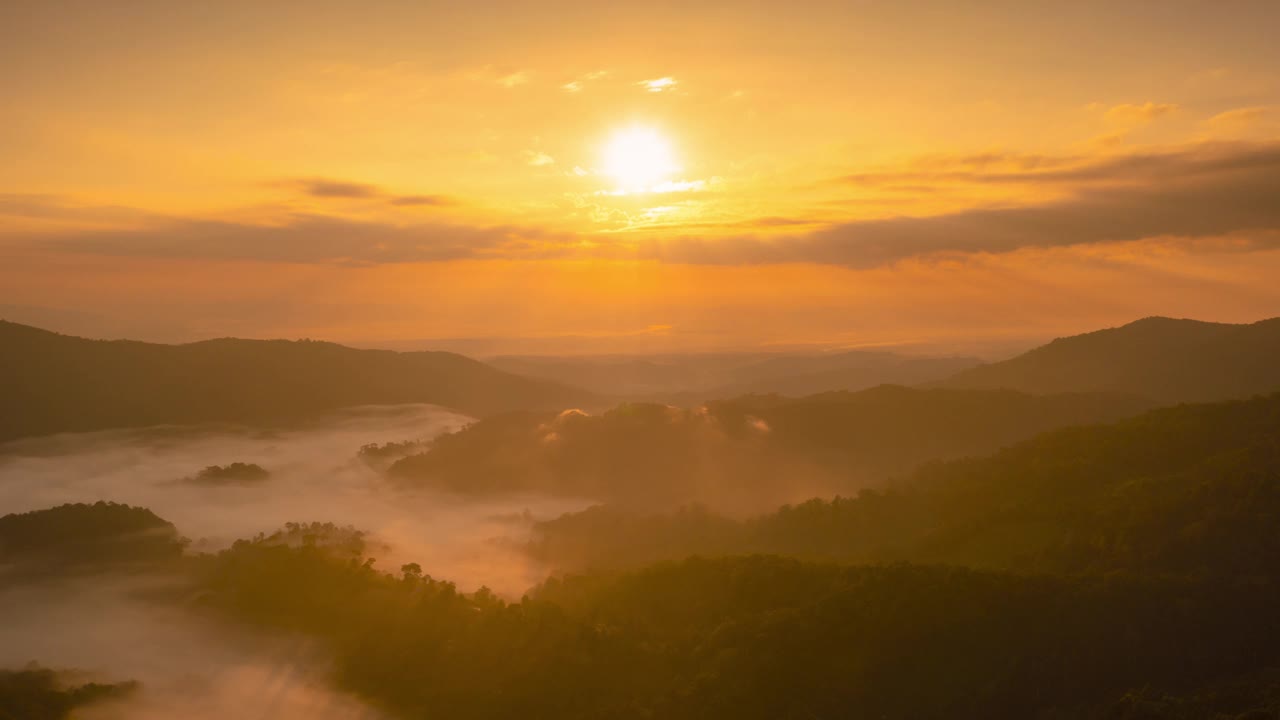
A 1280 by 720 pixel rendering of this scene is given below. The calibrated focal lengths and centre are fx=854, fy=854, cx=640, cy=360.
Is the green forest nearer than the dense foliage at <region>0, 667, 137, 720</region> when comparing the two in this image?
Yes

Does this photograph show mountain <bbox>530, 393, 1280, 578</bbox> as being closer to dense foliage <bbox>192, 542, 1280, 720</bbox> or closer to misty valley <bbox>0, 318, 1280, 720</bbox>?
misty valley <bbox>0, 318, 1280, 720</bbox>

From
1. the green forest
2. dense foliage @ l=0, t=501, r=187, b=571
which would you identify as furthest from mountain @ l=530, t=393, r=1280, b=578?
dense foliage @ l=0, t=501, r=187, b=571

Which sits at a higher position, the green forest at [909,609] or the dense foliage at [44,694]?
the green forest at [909,609]

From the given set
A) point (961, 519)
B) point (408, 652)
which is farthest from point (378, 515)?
point (961, 519)

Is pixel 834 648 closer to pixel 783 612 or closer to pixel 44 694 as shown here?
pixel 783 612

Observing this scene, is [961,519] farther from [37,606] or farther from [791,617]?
[37,606]

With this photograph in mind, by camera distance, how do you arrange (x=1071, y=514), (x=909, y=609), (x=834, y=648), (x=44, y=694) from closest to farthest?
(x=834, y=648)
(x=909, y=609)
(x=44, y=694)
(x=1071, y=514)

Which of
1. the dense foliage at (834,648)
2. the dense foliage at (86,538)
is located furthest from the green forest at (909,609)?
the dense foliage at (86,538)

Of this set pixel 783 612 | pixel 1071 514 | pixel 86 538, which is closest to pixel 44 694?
pixel 783 612

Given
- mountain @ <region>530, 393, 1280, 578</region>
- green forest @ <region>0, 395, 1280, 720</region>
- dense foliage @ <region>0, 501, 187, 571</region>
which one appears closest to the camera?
green forest @ <region>0, 395, 1280, 720</region>

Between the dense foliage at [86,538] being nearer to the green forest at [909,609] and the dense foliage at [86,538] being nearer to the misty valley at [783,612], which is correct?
the misty valley at [783,612]

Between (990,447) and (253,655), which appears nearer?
(253,655)
